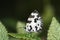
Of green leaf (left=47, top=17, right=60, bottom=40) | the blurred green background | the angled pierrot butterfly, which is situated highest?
the blurred green background

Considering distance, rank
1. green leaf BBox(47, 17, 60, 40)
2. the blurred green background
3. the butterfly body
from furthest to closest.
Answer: the blurred green background < the butterfly body < green leaf BBox(47, 17, 60, 40)

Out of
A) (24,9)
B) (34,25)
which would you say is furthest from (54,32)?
(24,9)

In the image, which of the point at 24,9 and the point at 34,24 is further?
the point at 24,9

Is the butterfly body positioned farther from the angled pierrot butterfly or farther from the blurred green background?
the blurred green background

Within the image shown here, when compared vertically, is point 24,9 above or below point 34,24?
above

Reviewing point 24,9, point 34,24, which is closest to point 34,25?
point 34,24

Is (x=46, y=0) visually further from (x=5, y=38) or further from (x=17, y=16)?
(x=5, y=38)

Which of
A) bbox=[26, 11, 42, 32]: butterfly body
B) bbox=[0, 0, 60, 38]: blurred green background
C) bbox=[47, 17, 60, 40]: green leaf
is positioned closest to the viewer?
bbox=[47, 17, 60, 40]: green leaf

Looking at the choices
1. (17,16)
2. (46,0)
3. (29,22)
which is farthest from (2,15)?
(29,22)

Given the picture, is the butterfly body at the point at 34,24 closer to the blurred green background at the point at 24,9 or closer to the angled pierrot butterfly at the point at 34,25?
the angled pierrot butterfly at the point at 34,25

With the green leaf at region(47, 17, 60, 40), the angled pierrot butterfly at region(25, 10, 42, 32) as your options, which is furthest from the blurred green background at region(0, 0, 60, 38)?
the green leaf at region(47, 17, 60, 40)

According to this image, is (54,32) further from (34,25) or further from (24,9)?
(24,9)
